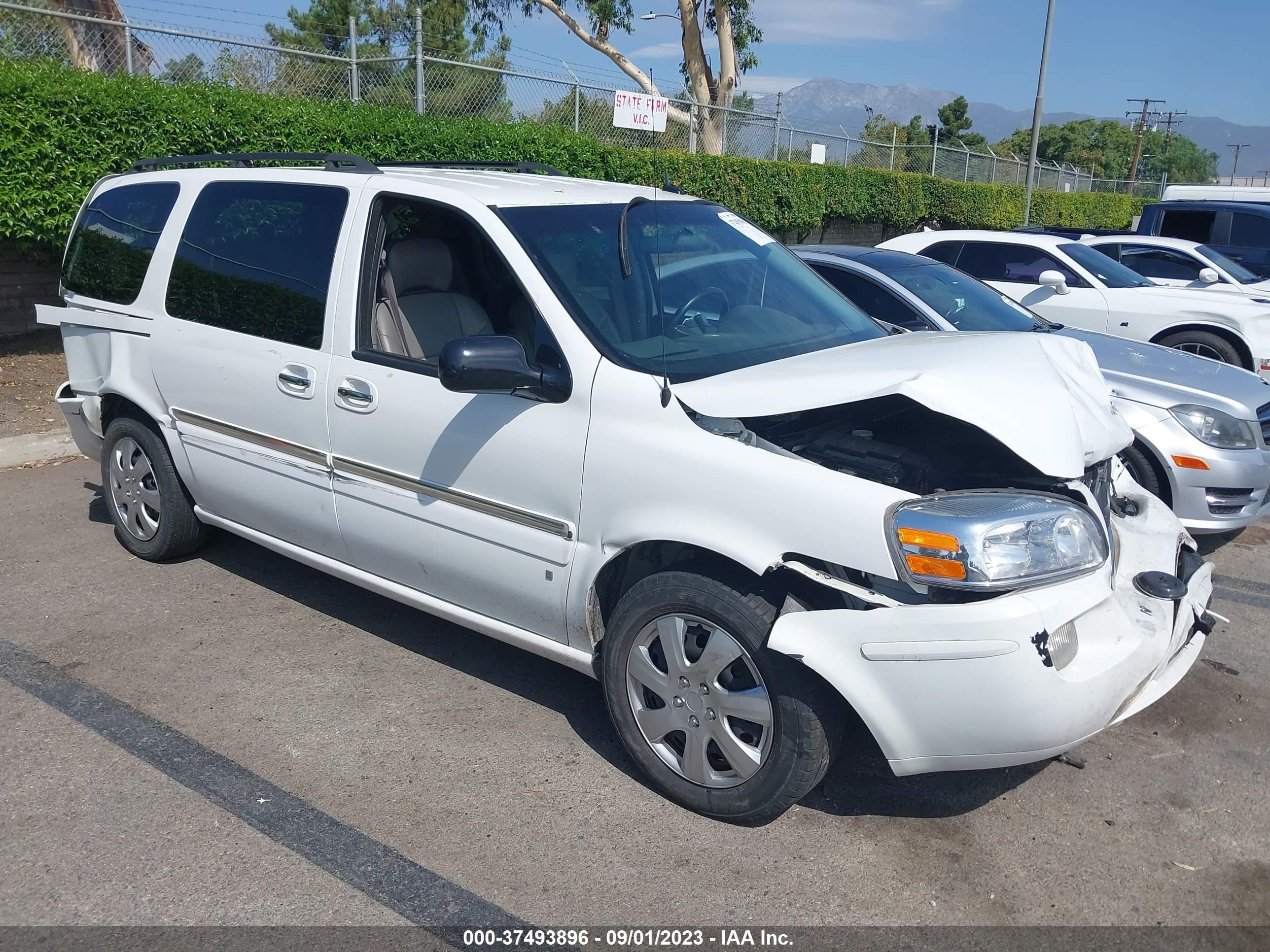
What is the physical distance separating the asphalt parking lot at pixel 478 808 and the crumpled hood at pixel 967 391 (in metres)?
1.20

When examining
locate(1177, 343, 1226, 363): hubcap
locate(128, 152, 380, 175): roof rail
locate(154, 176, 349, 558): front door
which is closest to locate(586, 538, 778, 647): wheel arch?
locate(154, 176, 349, 558): front door

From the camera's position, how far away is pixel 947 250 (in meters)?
9.91

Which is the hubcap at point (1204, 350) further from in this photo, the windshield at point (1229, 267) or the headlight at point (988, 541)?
the headlight at point (988, 541)

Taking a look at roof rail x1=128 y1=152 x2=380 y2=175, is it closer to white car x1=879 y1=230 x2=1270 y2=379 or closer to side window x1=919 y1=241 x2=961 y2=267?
white car x1=879 y1=230 x2=1270 y2=379

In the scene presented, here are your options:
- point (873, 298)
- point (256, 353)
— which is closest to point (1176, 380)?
point (873, 298)

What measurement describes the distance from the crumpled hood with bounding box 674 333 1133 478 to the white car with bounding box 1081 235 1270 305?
9233 mm

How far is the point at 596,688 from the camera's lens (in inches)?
167

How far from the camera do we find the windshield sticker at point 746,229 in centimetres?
459

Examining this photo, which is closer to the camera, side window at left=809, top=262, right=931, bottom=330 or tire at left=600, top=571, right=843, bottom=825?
tire at left=600, top=571, right=843, bottom=825

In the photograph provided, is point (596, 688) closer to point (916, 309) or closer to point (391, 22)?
point (916, 309)

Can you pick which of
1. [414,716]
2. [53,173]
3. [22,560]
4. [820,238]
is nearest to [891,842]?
[414,716]

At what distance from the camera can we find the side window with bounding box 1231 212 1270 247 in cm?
1431

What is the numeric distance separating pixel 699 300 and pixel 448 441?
1.07m

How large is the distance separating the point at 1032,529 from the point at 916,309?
3.76m
